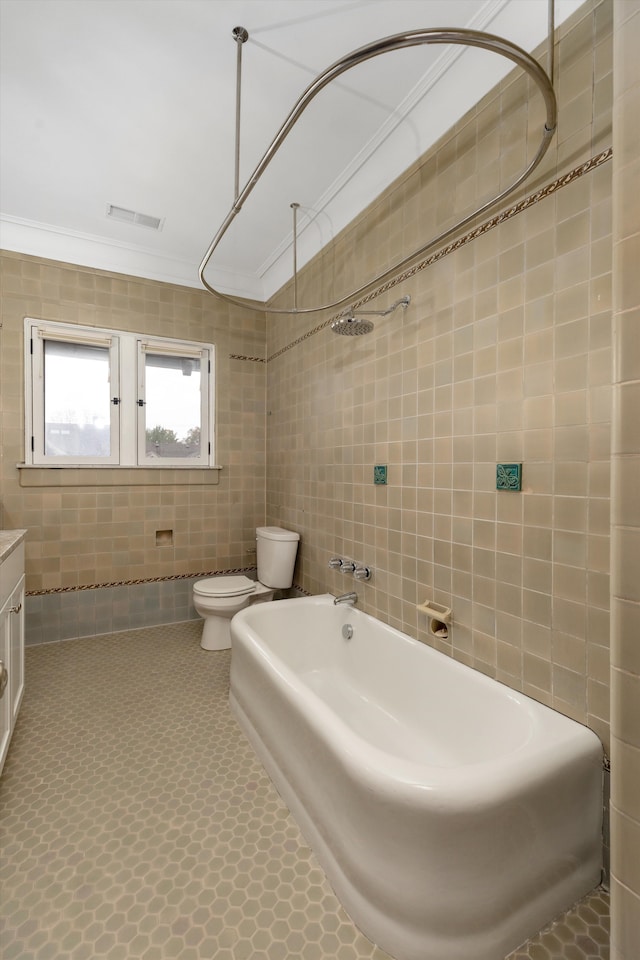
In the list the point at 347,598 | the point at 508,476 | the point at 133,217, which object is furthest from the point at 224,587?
the point at 133,217

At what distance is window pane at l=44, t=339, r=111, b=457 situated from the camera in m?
2.88

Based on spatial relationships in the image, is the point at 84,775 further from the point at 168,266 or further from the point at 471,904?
the point at 168,266

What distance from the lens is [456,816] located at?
1018 mm

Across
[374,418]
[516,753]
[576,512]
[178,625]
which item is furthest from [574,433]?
[178,625]

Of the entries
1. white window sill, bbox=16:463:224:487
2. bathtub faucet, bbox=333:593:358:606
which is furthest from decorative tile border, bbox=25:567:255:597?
bathtub faucet, bbox=333:593:358:606

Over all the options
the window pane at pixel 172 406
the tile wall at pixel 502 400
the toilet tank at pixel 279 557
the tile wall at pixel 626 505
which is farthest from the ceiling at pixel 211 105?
the toilet tank at pixel 279 557

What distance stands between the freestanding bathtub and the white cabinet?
1.02 m

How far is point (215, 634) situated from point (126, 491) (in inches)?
45.6

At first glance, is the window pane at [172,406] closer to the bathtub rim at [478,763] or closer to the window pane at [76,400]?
the window pane at [76,400]

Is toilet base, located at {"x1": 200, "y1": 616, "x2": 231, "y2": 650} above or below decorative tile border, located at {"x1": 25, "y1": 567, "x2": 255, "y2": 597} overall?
below

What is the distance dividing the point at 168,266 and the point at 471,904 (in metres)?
3.57

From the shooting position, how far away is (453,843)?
3.37 ft

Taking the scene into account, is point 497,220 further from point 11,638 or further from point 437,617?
point 11,638

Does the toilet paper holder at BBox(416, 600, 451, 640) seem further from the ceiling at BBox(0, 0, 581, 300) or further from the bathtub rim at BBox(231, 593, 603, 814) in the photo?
the ceiling at BBox(0, 0, 581, 300)
